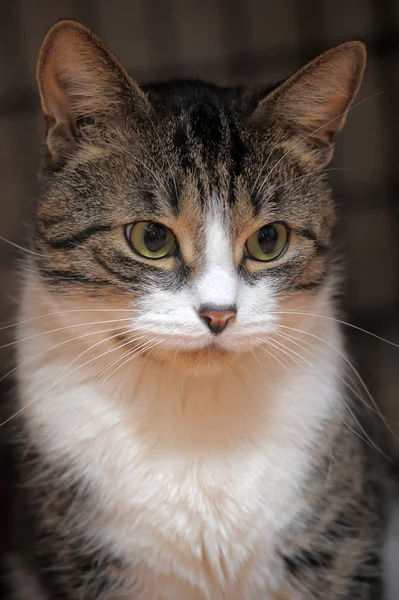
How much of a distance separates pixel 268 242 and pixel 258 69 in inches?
22.9

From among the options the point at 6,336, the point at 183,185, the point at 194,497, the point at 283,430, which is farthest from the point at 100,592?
the point at 183,185

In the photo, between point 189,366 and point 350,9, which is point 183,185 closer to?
point 189,366

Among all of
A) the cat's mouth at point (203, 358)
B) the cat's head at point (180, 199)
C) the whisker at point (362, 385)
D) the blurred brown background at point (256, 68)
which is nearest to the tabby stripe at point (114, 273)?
the cat's head at point (180, 199)

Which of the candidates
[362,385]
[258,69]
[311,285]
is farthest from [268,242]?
[258,69]

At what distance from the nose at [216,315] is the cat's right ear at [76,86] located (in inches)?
11.5

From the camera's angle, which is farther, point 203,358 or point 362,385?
point 362,385

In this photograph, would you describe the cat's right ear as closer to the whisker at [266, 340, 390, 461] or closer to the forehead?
the forehead

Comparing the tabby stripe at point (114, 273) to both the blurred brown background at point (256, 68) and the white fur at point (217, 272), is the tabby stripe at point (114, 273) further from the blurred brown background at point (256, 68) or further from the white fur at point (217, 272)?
the blurred brown background at point (256, 68)

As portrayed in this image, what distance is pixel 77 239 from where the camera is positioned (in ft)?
2.96

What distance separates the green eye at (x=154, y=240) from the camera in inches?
34.0

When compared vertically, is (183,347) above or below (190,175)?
below

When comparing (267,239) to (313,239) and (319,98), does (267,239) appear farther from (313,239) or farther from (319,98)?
(319,98)

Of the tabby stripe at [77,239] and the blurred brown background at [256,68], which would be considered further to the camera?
the blurred brown background at [256,68]

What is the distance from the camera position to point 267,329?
862 millimetres
